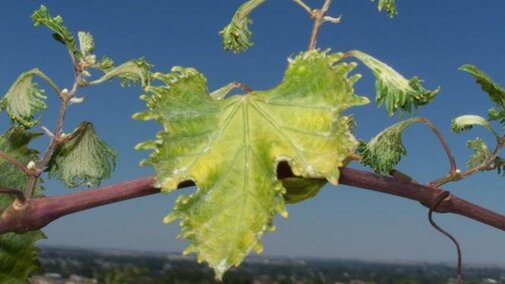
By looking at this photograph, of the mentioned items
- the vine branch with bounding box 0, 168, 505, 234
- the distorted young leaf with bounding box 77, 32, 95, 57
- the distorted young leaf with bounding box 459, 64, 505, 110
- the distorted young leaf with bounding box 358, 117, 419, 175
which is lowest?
the vine branch with bounding box 0, 168, 505, 234

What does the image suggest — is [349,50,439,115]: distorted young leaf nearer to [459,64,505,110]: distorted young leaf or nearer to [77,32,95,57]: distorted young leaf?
[459,64,505,110]: distorted young leaf

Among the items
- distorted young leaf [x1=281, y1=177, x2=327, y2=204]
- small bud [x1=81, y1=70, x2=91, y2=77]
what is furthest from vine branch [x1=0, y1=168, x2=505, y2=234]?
small bud [x1=81, y1=70, x2=91, y2=77]

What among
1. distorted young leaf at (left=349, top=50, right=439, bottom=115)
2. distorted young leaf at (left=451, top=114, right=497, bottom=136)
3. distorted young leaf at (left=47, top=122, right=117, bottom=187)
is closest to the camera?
distorted young leaf at (left=349, top=50, right=439, bottom=115)

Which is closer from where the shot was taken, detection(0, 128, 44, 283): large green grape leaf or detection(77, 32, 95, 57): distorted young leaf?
detection(77, 32, 95, 57): distorted young leaf

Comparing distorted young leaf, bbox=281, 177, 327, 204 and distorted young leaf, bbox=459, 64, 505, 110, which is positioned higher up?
distorted young leaf, bbox=459, 64, 505, 110

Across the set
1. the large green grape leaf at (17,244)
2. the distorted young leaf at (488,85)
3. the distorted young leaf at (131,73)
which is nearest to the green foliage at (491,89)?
the distorted young leaf at (488,85)

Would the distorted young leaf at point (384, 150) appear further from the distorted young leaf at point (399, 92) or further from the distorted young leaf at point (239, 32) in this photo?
the distorted young leaf at point (239, 32)

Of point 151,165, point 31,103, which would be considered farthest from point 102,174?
point 151,165

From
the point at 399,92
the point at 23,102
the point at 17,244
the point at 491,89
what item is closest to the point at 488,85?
the point at 491,89
